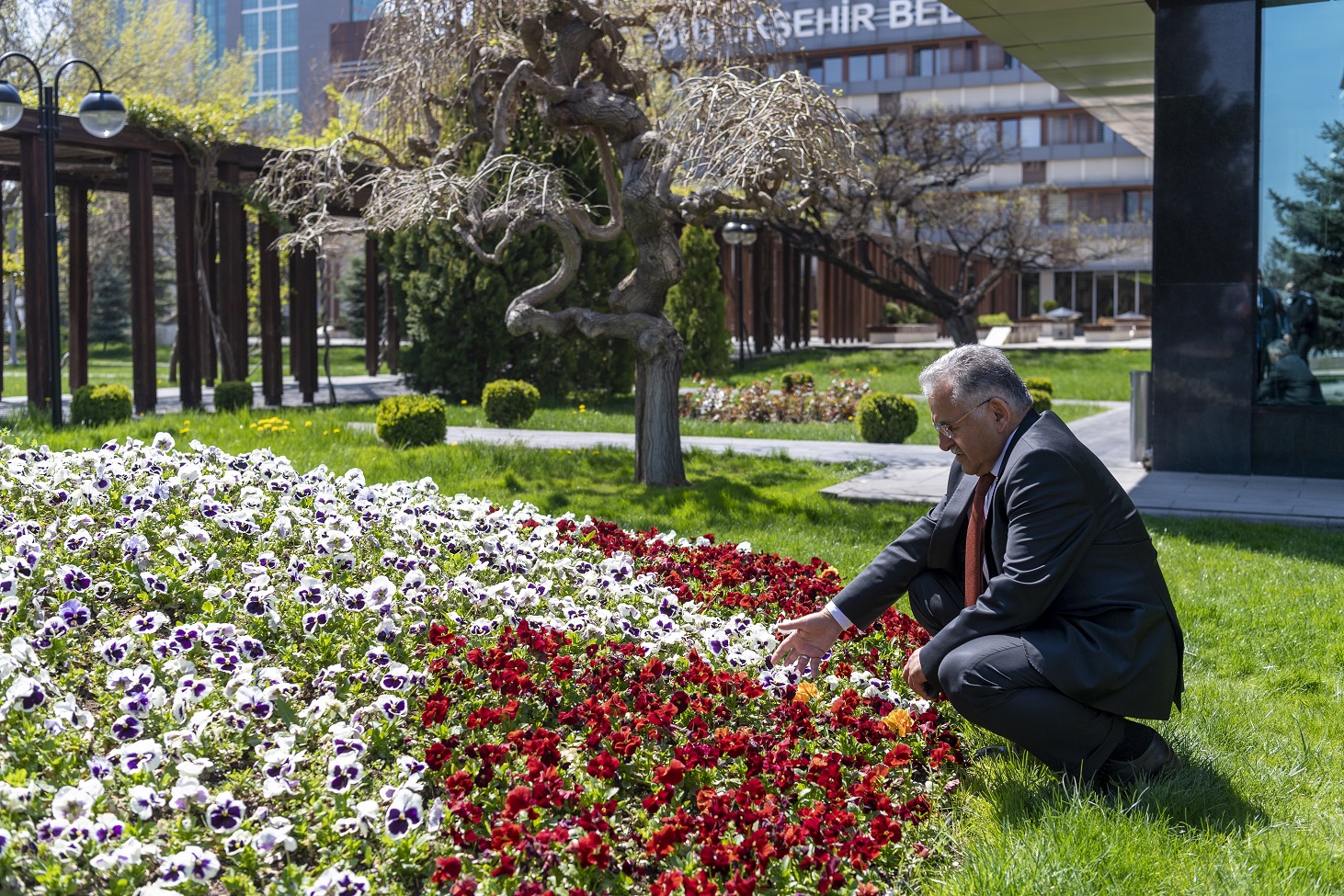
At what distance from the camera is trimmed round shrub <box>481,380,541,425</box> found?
1440 centimetres

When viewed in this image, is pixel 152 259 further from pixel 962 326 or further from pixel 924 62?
pixel 924 62

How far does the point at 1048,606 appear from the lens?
143 inches

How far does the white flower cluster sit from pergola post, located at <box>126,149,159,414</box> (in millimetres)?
9451

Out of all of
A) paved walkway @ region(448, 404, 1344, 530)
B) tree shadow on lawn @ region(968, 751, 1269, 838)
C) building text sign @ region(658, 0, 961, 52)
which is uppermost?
building text sign @ region(658, 0, 961, 52)

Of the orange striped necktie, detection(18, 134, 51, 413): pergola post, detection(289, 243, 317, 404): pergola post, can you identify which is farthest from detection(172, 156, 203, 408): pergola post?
the orange striped necktie

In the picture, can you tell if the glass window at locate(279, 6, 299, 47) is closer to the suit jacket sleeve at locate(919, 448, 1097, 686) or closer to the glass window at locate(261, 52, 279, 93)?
the glass window at locate(261, 52, 279, 93)

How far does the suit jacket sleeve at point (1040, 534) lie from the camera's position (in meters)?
3.53

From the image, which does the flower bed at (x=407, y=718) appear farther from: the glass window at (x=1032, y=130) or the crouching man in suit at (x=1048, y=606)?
the glass window at (x=1032, y=130)

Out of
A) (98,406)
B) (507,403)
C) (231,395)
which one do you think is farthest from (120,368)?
(507,403)

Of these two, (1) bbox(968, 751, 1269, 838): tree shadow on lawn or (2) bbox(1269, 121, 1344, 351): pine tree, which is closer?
(1) bbox(968, 751, 1269, 838): tree shadow on lawn

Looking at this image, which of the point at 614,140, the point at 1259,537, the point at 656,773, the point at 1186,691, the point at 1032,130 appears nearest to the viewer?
the point at 656,773

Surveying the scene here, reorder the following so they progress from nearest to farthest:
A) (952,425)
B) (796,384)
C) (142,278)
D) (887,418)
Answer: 1. (952,425)
2. (887,418)
3. (142,278)
4. (796,384)

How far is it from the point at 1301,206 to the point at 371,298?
16.5m

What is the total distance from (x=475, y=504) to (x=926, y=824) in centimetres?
329
